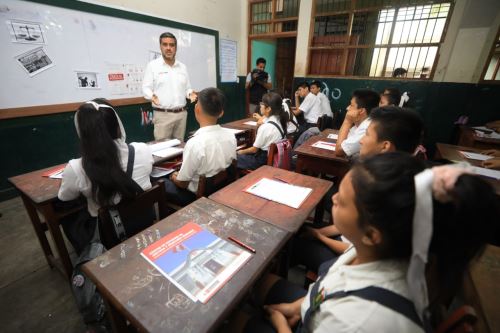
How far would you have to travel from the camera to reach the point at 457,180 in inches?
18.0

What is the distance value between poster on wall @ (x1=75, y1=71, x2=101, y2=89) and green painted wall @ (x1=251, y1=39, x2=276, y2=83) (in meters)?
3.50

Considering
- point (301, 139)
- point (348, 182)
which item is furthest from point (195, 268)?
point (301, 139)

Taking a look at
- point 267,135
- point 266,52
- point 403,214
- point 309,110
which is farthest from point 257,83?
point 403,214

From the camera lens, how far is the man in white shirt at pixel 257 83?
483 cm

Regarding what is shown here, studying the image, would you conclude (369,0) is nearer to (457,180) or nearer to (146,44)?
(146,44)

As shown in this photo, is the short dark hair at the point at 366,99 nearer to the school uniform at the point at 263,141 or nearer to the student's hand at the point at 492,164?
the school uniform at the point at 263,141

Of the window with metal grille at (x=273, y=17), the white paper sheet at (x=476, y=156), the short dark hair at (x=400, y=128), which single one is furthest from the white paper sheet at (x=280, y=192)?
the window with metal grille at (x=273, y=17)

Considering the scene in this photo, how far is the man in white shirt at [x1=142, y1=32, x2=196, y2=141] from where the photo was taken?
292cm

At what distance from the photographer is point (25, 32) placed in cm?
236

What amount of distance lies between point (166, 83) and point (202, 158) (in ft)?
6.20

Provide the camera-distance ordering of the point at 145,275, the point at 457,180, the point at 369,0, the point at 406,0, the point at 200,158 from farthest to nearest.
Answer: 1. the point at 369,0
2. the point at 406,0
3. the point at 200,158
4. the point at 145,275
5. the point at 457,180

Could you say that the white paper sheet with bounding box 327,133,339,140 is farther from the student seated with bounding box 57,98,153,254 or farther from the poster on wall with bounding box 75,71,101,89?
the poster on wall with bounding box 75,71,101,89

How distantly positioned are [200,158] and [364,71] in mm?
3996

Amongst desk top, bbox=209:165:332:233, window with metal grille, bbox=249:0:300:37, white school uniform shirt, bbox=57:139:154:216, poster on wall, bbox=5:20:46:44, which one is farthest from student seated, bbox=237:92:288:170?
window with metal grille, bbox=249:0:300:37
